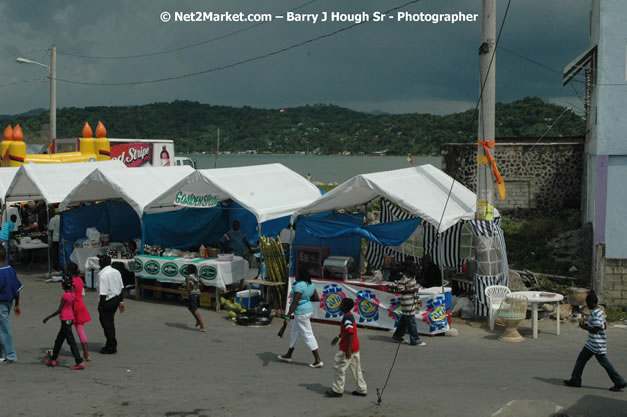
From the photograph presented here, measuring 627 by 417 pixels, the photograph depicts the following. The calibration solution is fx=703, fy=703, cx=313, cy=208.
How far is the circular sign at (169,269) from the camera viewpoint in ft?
50.4

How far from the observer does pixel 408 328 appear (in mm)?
11875

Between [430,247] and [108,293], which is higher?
[430,247]

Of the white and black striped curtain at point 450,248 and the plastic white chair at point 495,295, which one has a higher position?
the white and black striped curtain at point 450,248

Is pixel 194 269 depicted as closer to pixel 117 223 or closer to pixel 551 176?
pixel 117 223

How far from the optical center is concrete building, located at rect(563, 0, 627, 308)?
14398 mm

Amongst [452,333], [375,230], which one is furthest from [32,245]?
[452,333]

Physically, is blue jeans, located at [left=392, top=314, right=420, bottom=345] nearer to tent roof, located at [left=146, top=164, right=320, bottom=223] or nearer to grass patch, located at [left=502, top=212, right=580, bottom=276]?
tent roof, located at [left=146, top=164, right=320, bottom=223]

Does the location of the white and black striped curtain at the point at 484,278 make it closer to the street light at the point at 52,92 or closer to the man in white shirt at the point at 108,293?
the man in white shirt at the point at 108,293

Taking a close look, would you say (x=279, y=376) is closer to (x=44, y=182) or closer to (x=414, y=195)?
(x=414, y=195)

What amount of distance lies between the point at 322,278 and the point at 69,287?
560 centimetres

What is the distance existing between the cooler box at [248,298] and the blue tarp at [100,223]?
6633mm

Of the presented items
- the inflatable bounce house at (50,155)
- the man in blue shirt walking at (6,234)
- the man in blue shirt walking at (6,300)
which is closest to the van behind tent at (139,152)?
the inflatable bounce house at (50,155)

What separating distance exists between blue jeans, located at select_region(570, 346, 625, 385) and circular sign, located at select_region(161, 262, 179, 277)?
348 inches

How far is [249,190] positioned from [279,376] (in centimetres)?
705
